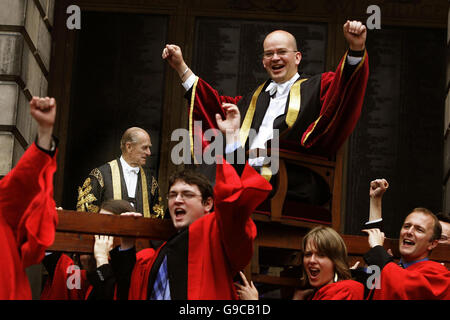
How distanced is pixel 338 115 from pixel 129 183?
7.72 feet

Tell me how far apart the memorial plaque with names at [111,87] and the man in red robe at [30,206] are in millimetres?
5258

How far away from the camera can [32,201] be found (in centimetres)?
531

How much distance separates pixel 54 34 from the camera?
430 inches

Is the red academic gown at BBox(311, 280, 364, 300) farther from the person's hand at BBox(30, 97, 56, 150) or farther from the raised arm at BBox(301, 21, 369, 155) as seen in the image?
the person's hand at BBox(30, 97, 56, 150)

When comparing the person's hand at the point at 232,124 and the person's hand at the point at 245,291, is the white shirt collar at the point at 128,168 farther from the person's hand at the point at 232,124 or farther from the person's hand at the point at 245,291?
the person's hand at the point at 232,124

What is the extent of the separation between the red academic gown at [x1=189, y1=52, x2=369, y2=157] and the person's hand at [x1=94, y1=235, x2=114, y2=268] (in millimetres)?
1488

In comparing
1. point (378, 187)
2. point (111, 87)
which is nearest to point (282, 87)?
point (378, 187)

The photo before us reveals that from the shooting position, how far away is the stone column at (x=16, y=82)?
345 inches

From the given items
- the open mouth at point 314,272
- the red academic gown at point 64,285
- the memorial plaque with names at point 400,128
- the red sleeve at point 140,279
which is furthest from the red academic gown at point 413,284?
the memorial plaque with names at point 400,128

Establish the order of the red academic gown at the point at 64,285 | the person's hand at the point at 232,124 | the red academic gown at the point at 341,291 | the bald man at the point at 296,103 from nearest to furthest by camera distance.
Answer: the person's hand at the point at 232,124 < the red academic gown at the point at 341,291 < the red academic gown at the point at 64,285 < the bald man at the point at 296,103

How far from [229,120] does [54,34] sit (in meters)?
5.62

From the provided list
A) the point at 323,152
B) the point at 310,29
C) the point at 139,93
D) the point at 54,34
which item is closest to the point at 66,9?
the point at 54,34

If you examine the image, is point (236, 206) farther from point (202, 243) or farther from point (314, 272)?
point (314, 272)
